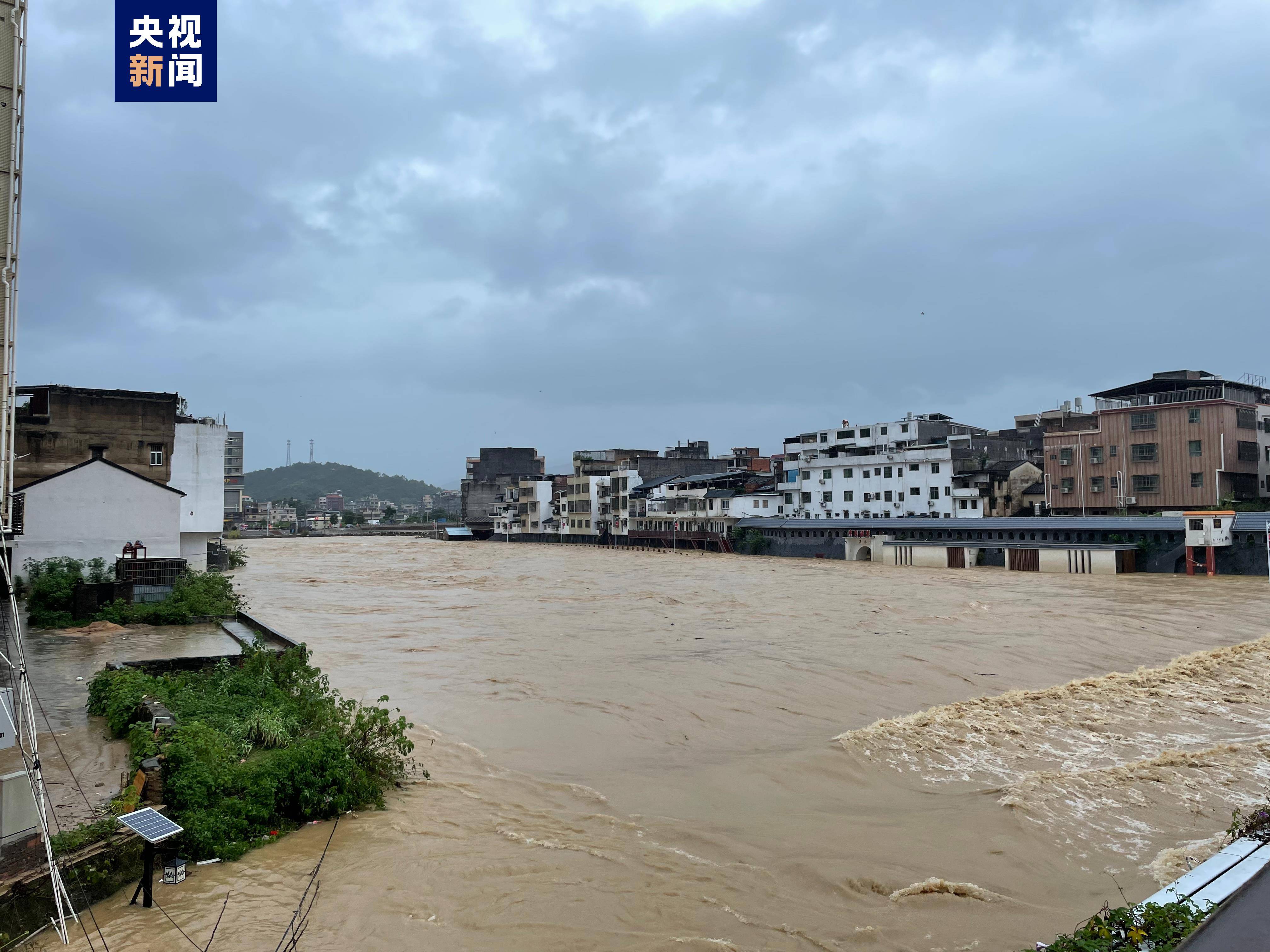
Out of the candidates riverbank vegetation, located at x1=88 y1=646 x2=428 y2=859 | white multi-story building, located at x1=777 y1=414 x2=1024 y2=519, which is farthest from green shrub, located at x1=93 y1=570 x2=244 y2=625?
white multi-story building, located at x1=777 y1=414 x2=1024 y2=519

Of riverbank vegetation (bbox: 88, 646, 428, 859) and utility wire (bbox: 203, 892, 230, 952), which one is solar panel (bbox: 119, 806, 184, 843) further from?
riverbank vegetation (bbox: 88, 646, 428, 859)

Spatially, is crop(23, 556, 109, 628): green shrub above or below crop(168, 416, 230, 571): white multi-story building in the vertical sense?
below

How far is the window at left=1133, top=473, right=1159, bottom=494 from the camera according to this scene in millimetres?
46625

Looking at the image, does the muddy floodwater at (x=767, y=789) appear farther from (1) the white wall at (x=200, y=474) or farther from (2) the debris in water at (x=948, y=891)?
(1) the white wall at (x=200, y=474)

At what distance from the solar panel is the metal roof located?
1707 inches

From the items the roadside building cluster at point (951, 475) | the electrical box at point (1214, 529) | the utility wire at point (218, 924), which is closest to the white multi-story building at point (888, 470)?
the roadside building cluster at point (951, 475)

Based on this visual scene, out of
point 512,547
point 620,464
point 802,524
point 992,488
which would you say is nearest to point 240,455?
point 512,547

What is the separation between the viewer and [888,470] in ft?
201

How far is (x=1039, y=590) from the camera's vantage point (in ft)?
114

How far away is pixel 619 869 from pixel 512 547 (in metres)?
83.0

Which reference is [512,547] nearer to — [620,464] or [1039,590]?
[620,464]

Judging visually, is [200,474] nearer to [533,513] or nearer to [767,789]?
[767,789]

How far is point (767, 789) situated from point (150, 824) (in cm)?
687

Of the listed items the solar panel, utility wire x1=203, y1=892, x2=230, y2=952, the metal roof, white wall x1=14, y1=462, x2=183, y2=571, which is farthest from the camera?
the metal roof
